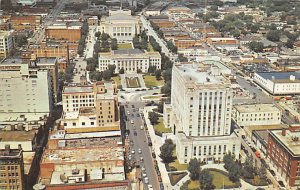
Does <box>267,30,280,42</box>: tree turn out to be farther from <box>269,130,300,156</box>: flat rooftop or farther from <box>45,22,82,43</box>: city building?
<box>269,130,300,156</box>: flat rooftop

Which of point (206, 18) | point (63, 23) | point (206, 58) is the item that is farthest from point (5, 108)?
point (206, 18)

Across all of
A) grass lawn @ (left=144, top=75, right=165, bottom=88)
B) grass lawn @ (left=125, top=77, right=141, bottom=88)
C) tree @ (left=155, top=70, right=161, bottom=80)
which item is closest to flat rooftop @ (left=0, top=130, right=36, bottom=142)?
grass lawn @ (left=125, top=77, right=141, bottom=88)

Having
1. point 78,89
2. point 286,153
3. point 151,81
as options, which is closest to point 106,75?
point 151,81

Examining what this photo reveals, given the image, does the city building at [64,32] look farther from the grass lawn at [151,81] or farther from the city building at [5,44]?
the grass lawn at [151,81]

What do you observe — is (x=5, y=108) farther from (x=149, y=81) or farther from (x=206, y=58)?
(x=206, y=58)

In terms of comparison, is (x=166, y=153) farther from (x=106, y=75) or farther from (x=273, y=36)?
(x=273, y=36)

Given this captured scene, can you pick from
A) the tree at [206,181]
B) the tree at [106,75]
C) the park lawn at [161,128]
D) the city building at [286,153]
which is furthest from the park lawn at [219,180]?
the tree at [106,75]
